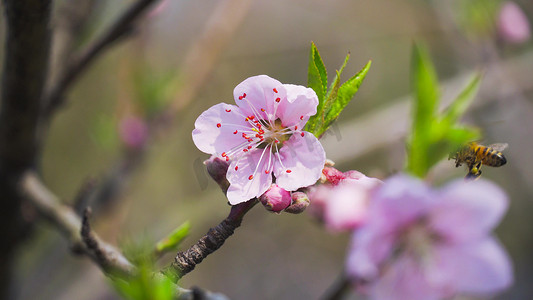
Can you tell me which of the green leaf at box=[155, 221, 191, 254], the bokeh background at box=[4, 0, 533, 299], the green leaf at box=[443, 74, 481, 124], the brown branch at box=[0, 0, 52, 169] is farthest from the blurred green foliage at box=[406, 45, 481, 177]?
the bokeh background at box=[4, 0, 533, 299]

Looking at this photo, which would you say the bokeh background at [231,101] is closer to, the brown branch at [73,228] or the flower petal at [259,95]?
the brown branch at [73,228]

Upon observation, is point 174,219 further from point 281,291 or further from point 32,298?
point 281,291

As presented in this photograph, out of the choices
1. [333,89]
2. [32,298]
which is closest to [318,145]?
[333,89]

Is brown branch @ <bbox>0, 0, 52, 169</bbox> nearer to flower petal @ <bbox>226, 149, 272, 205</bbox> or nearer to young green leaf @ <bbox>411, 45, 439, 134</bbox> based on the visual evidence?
flower petal @ <bbox>226, 149, 272, 205</bbox>

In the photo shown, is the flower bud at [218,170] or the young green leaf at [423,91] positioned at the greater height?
the young green leaf at [423,91]

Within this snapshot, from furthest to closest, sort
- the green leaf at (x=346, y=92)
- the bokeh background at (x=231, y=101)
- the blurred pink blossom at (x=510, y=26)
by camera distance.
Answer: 1. the blurred pink blossom at (x=510, y=26)
2. the bokeh background at (x=231, y=101)
3. the green leaf at (x=346, y=92)

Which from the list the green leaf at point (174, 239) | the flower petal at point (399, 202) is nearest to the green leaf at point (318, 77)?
the flower petal at point (399, 202)
